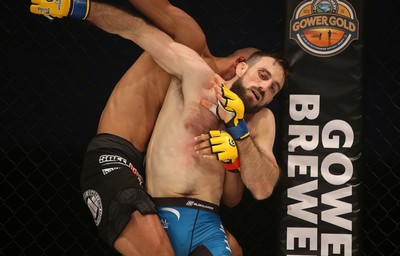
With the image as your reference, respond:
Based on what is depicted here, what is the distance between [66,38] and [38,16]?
17 cm

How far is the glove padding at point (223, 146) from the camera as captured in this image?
2.61m

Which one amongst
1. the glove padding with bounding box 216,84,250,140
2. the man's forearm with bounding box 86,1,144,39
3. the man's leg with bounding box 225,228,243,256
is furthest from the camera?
the man's leg with bounding box 225,228,243,256

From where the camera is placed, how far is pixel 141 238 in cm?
260

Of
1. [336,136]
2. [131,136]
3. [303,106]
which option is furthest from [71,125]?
[336,136]

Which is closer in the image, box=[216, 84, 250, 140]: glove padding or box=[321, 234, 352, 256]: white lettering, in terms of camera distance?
box=[216, 84, 250, 140]: glove padding

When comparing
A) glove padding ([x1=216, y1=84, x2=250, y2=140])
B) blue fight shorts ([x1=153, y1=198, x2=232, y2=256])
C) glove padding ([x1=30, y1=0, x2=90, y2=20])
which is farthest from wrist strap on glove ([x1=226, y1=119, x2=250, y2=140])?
glove padding ([x1=30, y1=0, x2=90, y2=20])

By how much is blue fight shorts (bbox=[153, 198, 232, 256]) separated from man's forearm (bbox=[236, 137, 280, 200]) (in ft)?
0.80

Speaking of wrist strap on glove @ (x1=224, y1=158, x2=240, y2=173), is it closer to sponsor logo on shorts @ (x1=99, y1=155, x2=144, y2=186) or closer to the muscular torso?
the muscular torso

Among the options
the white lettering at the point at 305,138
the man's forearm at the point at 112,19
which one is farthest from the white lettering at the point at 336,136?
the man's forearm at the point at 112,19

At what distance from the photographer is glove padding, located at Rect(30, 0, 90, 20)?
259 cm

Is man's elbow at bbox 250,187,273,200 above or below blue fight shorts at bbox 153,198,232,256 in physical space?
above

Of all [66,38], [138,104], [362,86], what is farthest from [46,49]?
[362,86]

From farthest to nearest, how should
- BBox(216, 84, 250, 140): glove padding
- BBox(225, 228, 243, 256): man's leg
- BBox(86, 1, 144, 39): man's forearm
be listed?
BBox(225, 228, 243, 256): man's leg, BBox(86, 1, 144, 39): man's forearm, BBox(216, 84, 250, 140): glove padding

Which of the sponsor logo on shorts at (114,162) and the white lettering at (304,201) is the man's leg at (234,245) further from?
the sponsor logo on shorts at (114,162)
